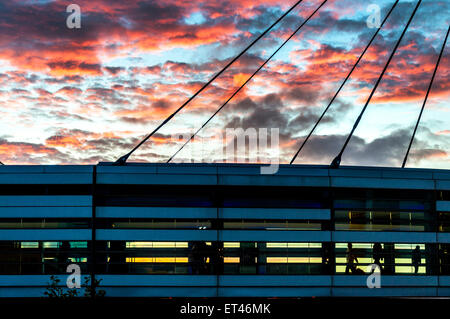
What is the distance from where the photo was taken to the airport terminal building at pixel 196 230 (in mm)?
28891

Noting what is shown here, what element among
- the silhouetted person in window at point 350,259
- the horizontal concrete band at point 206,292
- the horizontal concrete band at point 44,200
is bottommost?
the horizontal concrete band at point 206,292

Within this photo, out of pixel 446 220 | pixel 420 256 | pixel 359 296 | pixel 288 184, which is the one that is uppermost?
pixel 288 184

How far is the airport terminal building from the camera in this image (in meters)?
28.9

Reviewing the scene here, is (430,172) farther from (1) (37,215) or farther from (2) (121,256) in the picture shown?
(1) (37,215)

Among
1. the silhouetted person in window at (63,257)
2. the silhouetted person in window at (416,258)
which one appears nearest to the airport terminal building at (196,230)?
the silhouetted person in window at (63,257)

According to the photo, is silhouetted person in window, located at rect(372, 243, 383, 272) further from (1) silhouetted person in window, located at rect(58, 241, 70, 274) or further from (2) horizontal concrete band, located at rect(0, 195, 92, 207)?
(1) silhouetted person in window, located at rect(58, 241, 70, 274)

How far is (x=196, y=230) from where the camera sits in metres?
29.2

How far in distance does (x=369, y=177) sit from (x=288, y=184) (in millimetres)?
4440

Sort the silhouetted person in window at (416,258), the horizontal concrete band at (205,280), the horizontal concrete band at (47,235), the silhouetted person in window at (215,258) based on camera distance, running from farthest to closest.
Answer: the silhouetted person in window at (416,258), the silhouetted person in window at (215,258), the horizontal concrete band at (205,280), the horizontal concrete band at (47,235)

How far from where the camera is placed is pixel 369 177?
30.0 m

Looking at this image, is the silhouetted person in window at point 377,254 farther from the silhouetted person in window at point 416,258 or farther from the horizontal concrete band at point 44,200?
the horizontal concrete band at point 44,200
